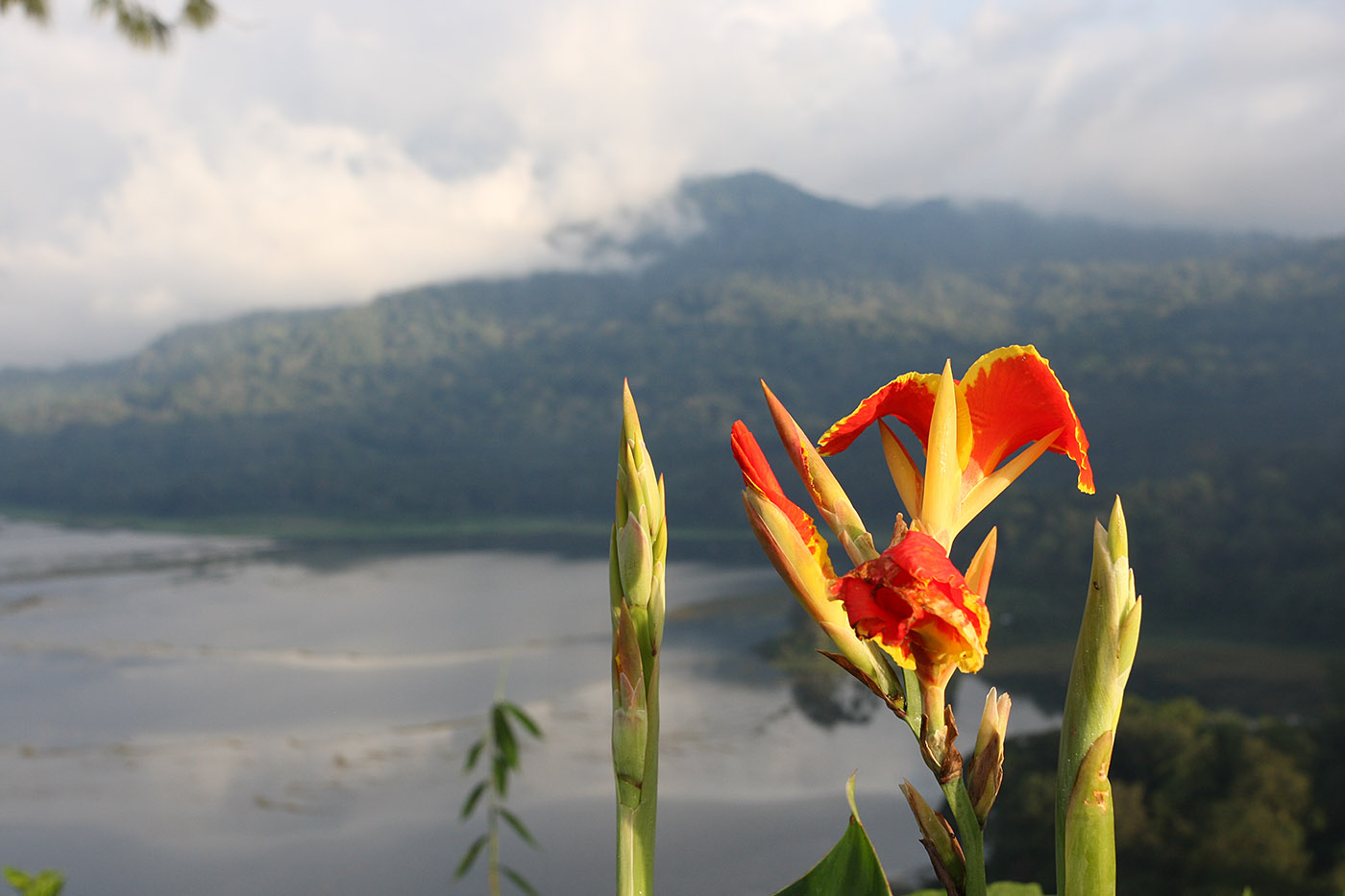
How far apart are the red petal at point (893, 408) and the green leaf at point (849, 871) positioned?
0.63 feet

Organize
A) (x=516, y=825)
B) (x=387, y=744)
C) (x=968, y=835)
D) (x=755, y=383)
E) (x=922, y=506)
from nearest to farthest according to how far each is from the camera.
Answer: (x=968, y=835)
(x=922, y=506)
(x=516, y=825)
(x=387, y=744)
(x=755, y=383)

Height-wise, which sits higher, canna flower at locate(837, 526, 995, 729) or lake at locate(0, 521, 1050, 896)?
canna flower at locate(837, 526, 995, 729)

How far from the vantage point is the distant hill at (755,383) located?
19859mm

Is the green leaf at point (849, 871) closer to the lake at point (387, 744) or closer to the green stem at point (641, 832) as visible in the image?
the green stem at point (641, 832)

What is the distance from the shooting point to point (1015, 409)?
1.59 ft

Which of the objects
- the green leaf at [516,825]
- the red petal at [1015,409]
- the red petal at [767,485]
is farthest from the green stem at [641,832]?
the green leaf at [516,825]

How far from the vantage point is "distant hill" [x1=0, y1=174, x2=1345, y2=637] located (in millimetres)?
19859

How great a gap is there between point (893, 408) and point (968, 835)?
242 mm

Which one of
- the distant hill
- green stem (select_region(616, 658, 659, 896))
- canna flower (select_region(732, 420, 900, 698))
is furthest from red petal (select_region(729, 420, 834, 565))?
the distant hill

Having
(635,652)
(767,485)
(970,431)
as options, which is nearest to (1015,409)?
(970,431)

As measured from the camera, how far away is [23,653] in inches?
798

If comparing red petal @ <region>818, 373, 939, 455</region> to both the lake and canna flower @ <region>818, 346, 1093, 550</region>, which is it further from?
the lake

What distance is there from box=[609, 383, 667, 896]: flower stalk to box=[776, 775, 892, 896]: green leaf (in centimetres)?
13

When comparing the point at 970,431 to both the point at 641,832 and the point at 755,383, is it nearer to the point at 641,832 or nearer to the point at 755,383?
the point at 641,832
